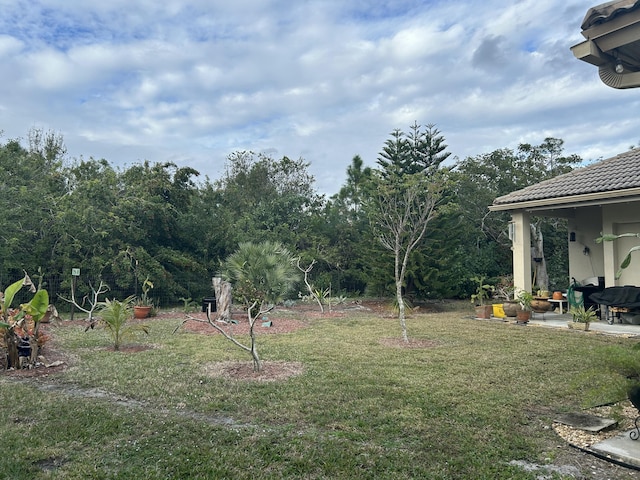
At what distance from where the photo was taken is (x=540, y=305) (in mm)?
11602

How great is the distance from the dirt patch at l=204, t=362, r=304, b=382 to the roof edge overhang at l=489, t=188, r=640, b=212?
26.3ft

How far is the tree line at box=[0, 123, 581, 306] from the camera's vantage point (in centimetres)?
1281

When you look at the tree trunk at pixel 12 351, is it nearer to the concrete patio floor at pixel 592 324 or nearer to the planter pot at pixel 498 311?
the concrete patio floor at pixel 592 324

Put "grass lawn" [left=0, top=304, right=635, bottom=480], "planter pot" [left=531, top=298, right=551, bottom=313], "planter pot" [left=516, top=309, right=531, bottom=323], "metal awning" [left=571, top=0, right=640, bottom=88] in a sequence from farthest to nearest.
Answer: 1. "planter pot" [left=531, top=298, right=551, bottom=313]
2. "planter pot" [left=516, top=309, right=531, bottom=323]
3. "grass lawn" [left=0, top=304, right=635, bottom=480]
4. "metal awning" [left=571, top=0, right=640, bottom=88]

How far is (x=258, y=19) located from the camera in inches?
335

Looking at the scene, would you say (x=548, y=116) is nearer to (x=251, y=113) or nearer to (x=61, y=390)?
(x=251, y=113)

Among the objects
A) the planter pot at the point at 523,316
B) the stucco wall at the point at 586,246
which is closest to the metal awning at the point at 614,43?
the planter pot at the point at 523,316

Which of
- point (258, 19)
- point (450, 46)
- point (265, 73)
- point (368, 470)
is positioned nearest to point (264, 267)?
point (265, 73)

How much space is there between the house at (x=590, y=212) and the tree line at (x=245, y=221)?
6.50 feet

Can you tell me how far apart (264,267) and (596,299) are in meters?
8.49

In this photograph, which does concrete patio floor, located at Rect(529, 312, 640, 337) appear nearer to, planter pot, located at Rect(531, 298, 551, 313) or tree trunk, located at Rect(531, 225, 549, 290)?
planter pot, located at Rect(531, 298, 551, 313)

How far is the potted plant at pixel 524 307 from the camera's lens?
35.6 feet

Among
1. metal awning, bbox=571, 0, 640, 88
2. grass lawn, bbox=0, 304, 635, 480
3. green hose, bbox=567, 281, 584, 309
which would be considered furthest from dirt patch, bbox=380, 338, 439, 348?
metal awning, bbox=571, 0, 640, 88

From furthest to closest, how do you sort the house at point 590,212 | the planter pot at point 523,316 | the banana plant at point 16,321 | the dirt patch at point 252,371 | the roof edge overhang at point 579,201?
the planter pot at point 523,316 < the house at point 590,212 < the roof edge overhang at point 579,201 < the banana plant at point 16,321 < the dirt patch at point 252,371
